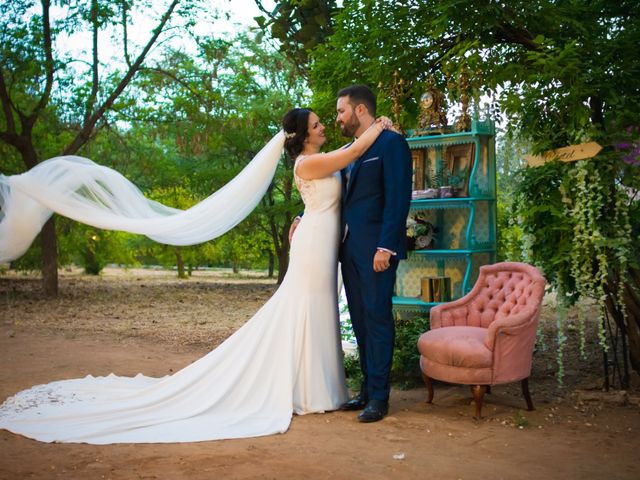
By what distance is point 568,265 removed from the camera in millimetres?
5316

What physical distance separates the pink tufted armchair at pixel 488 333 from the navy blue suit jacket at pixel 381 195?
775 millimetres

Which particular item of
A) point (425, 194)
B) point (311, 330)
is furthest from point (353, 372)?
point (425, 194)

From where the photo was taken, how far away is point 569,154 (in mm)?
5102

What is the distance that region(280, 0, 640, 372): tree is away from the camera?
→ 4.97 meters

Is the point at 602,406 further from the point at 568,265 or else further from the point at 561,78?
the point at 561,78

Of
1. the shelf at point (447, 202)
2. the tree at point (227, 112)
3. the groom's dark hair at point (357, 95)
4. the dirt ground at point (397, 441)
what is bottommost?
the dirt ground at point (397, 441)

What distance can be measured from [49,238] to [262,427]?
1067 cm

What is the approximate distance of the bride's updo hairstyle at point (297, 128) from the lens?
196 inches

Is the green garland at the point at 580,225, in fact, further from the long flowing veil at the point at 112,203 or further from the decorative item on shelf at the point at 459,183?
the long flowing veil at the point at 112,203

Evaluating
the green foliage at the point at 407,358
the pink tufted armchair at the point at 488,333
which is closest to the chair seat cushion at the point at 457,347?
the pink tufted armchair at the point at 488,333

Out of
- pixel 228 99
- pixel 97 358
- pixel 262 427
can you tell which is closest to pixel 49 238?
pixel 228 99

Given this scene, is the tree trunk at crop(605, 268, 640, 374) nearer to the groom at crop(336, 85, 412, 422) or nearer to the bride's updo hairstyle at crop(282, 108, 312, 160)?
the groom at crop(336, 85, 412, 422)

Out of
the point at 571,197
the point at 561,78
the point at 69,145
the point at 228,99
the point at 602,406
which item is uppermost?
the point at 228,99

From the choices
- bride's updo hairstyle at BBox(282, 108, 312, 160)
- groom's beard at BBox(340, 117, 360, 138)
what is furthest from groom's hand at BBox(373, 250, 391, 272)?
bride's updo hairstyle at BBox(282, 108, 312, 160)
